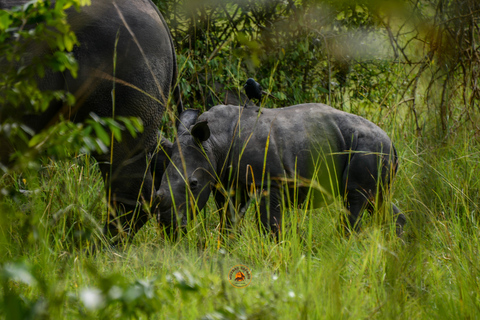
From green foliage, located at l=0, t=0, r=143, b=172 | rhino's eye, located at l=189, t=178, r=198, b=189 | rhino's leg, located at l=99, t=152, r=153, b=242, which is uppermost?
green foliage, located at l=0, t=0, r=143, b=172

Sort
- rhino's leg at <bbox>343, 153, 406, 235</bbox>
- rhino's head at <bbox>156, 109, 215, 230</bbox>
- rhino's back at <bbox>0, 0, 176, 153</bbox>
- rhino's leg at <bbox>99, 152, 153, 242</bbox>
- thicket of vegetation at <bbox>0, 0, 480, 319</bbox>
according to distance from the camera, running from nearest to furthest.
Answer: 1. thicket of vegetation at <bbox>0, 0, 480, 319</bbox>
2. rhino's back at <bbox>0, 0, 176, 153</bbox>
3. rhino's head at <bbox>156, 109, 215, 230</bbox>
4. rhino's leg at <bbox>343, 153, 406, 235</bbox>
5. rhino's leg at <bbox>99, 152, 153, 242</bbox>

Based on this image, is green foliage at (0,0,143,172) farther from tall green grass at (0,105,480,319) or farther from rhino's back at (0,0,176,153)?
rhino's back at (0,0,176,153)

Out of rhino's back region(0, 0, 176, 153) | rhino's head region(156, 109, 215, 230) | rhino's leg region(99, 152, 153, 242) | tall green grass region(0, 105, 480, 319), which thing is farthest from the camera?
rhino's leg region(99, 152, 153, 242)

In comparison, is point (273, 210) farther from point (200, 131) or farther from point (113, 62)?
point (113, 62)

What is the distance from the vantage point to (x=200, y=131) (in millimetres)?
2863

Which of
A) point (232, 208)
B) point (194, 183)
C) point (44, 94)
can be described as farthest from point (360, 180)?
point (44, 94)

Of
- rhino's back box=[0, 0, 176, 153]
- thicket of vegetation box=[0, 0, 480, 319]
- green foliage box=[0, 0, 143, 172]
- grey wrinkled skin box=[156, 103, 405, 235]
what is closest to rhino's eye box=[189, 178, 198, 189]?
grey wrinkled skin box=[156, 103, 405, 235]

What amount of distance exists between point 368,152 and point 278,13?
2.71m

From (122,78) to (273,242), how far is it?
1207mm

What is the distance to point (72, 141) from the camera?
1.13 metres

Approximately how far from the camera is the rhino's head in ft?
9.04

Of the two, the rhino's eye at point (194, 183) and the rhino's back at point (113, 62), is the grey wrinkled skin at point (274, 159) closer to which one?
the rhino's eye at point (194, 183)

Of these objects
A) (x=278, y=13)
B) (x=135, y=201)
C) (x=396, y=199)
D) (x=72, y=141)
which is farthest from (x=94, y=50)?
(x=278, y=13)

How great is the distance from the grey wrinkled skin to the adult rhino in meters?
0.27
